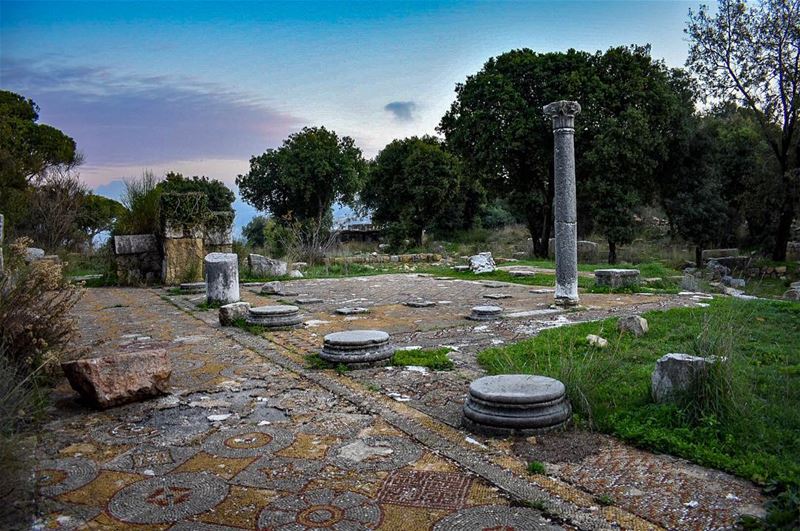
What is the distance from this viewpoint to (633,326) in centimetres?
706

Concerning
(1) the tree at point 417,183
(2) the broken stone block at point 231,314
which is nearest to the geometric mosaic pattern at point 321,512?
(2) the broken stone block at point 231,314

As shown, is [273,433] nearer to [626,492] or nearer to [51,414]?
[51,414]

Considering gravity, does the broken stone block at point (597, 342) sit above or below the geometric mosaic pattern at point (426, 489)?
above

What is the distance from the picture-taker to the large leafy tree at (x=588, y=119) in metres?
19.0

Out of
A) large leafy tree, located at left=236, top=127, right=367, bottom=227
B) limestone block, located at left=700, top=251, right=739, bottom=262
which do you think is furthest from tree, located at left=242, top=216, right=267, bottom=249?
limestone block, located at left=700, top=251, right=739, bottom=262

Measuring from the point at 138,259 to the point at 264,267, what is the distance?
335 cm

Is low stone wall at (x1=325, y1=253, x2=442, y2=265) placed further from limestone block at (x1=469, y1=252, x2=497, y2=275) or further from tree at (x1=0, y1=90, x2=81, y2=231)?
tree at (x1=0, y1=90, x2=81, y2=231)

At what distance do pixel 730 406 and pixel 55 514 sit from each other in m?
4.17

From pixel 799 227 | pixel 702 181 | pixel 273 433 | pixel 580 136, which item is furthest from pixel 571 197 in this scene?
pixel 799 227

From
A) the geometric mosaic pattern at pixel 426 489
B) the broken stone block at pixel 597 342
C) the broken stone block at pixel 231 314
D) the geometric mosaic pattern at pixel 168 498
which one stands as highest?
the broken stone block at pixel 231 314

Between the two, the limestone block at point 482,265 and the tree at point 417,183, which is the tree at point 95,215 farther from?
the limestone block at point 482,265

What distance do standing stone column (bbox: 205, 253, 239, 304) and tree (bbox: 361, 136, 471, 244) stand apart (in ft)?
60.8

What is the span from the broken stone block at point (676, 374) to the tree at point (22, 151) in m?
18.3

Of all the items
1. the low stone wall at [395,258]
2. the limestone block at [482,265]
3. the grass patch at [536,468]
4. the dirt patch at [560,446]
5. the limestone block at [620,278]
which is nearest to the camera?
the grass patch at [536,468]
